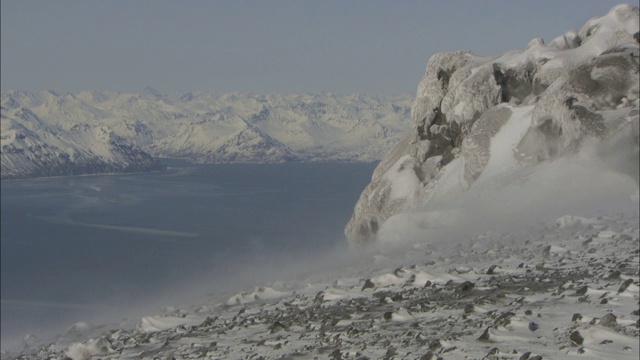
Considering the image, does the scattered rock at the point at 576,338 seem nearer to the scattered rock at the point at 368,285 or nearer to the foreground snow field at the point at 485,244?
the foreground snow field at the point at 485,244

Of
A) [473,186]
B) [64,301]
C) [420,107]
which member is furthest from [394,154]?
[64,301]

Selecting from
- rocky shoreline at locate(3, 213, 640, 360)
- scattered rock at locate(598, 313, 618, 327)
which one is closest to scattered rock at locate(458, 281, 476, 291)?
rocky shoreline at locate(3, 213, 640, 360)

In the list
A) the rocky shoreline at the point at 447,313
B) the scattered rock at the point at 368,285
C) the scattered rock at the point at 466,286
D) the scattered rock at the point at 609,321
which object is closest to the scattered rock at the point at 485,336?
the rocky shoreline at the point at 447,313

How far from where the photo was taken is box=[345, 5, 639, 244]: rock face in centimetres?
3394

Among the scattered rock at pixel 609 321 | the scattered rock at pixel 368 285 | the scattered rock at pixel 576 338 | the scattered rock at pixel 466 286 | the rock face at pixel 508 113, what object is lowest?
the scattered rock at pixel 576 338

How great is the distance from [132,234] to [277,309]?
493 feet

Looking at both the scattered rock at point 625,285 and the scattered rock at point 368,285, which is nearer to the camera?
the scattered rock at point 625,285

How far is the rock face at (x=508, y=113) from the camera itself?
33.9 metres

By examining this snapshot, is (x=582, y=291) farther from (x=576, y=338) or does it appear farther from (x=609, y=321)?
(x=576, y=338)

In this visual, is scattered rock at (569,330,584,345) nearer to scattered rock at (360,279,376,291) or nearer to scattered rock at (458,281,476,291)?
scattered rock at (458,281,476,291)

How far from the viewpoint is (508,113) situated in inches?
1527

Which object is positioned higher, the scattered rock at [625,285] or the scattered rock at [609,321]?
the scattered rock at [625,285]

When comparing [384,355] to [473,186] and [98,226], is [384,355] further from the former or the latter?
[98,226]

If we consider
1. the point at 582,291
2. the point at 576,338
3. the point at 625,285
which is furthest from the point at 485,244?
the point at 576,338
